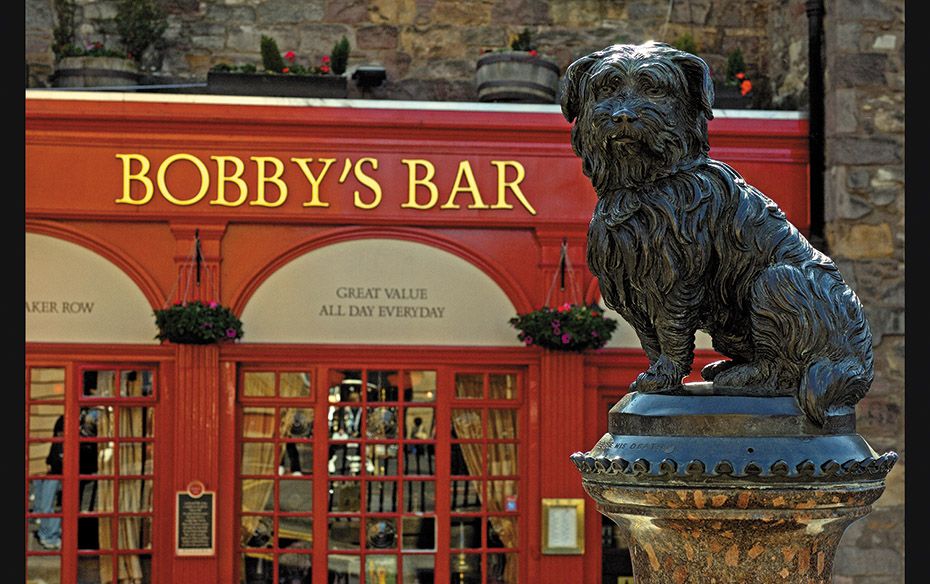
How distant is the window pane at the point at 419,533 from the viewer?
8719 mm

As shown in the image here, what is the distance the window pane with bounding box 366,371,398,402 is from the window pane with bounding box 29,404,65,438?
83.8 inches

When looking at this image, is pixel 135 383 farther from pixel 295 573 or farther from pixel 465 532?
pixel 465 532

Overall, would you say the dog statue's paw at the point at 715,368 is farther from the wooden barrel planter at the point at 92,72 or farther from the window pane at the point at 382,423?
the wooden barrel planter at the point at 92,72

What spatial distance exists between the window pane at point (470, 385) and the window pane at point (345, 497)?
99 centimetres

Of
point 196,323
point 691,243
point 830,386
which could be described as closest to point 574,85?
point 691,243

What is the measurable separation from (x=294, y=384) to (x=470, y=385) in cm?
125

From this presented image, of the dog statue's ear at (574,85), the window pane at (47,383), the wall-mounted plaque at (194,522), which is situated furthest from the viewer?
the window pane at (47,383)

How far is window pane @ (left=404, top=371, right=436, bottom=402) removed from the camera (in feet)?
28.7

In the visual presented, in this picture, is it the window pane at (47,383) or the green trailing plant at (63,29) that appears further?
the green trailing plant at (63,29)

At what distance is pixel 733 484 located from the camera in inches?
80.2

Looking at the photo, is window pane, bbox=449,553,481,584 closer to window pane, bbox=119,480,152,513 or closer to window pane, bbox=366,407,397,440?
window pane, bbox=366,407,397,440

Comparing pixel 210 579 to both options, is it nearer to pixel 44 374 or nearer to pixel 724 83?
pixel 44 374

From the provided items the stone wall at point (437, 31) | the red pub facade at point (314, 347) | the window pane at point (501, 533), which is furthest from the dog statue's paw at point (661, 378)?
the stone wall at point (437, 31)

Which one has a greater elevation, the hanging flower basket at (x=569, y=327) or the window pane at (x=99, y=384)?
the hanging flower basket at (x=569, y=327)
